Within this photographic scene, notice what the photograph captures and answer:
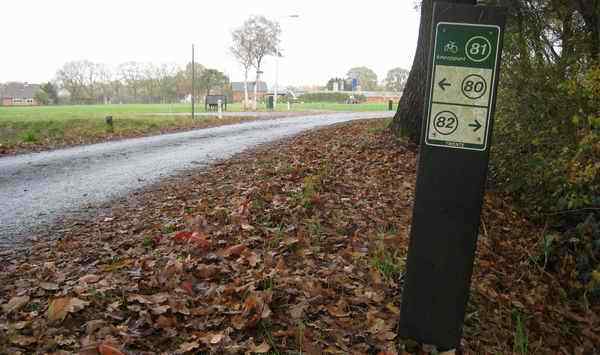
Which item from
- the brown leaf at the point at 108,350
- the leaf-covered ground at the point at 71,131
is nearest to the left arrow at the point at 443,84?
the brown leaf at the point at 108,350

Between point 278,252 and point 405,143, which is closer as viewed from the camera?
Result: point 278,252

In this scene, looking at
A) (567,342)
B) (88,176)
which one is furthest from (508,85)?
(88,176)

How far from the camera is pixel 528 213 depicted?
6.20 m

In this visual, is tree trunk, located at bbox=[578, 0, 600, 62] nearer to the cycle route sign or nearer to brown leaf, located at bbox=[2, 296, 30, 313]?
the cycle route sign

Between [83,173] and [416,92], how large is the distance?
6.08 meters

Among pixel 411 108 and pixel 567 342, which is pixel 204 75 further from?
pixel 567 342

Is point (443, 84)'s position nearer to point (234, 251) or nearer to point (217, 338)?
point (217, 338)

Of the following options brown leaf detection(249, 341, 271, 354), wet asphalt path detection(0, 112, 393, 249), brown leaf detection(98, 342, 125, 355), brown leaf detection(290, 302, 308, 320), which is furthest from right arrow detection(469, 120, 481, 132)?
wet asphalt path detection(0, 112, 393, 249)

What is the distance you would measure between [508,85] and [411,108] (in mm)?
1850

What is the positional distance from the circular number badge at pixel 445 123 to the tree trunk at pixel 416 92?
5544 millimetres

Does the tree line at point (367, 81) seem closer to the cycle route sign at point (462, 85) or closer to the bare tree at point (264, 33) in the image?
the bare tree at point (264, 33)

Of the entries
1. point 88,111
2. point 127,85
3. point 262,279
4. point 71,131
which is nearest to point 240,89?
point 127,85

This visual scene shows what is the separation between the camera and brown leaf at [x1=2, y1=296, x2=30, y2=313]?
2892mm

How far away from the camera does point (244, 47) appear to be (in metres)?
37.3
